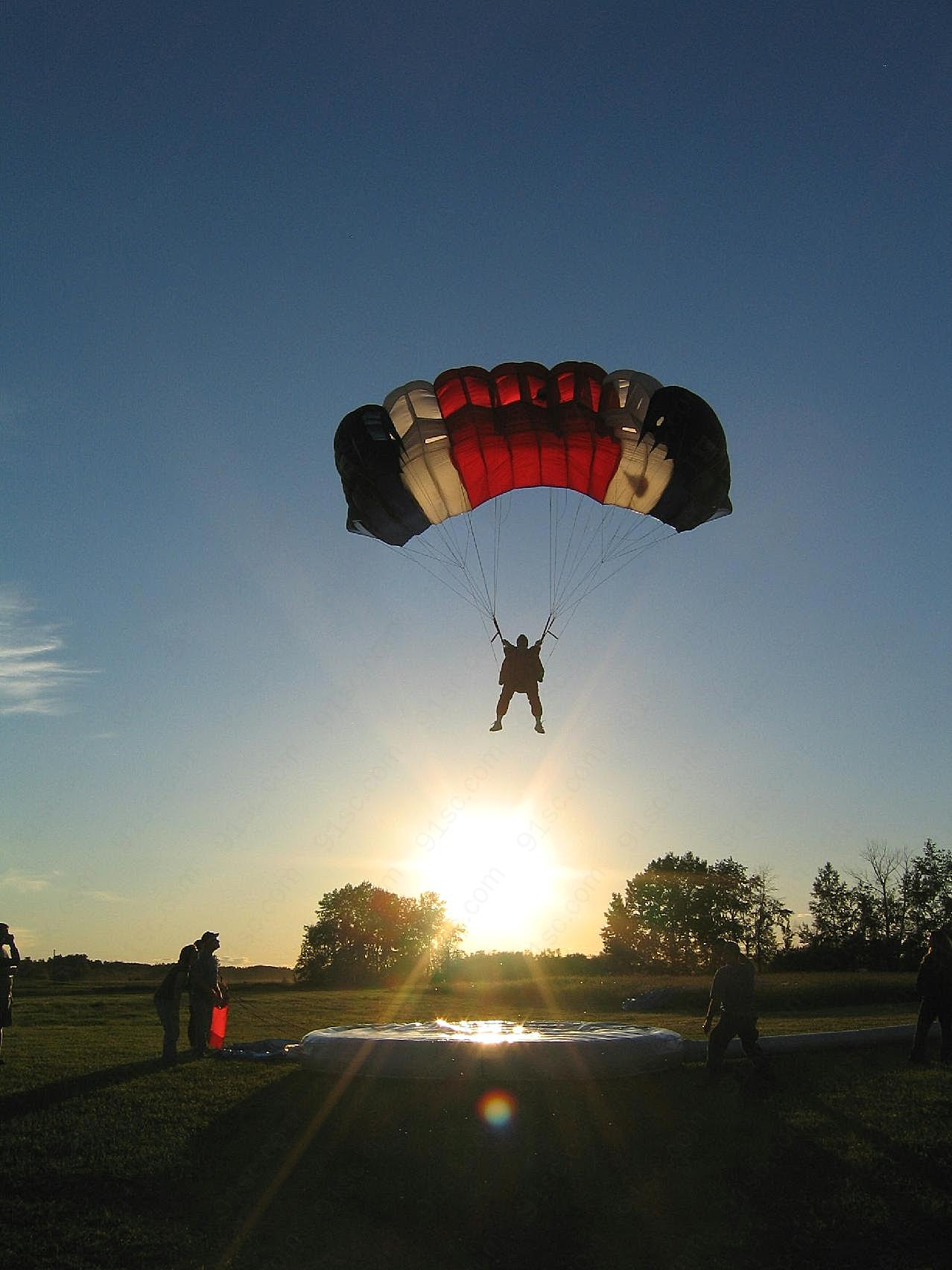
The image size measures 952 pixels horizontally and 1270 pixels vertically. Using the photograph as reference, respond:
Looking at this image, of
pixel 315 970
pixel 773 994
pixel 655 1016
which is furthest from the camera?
pixel 315 970

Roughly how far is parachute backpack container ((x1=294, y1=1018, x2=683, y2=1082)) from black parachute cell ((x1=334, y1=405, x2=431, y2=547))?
8177mm

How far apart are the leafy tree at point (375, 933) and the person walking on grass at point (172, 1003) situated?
5667cm

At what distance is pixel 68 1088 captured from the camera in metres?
12.1

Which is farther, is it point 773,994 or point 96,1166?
point 773,994

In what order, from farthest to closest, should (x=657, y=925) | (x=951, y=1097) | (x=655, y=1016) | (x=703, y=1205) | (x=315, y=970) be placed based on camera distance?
(x=657, y=925), (x=315, y=970), (x=655, y=1016), (x=951, y=1097), (x=703, y=1205)

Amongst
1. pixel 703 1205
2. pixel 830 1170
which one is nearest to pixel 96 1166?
pixel 703 1205

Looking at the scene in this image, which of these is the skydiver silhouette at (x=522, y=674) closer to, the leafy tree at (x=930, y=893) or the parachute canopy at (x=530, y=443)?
the parachute canopy at (x=530, y=443)

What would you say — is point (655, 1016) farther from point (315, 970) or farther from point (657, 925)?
point (657, 925)

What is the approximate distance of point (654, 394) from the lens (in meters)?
15.1

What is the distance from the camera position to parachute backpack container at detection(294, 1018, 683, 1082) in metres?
11.6

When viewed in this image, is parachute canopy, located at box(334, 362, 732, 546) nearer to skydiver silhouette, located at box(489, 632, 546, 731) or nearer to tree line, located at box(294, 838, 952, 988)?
skydiver silhouette, located at box(489, 632, 546, 731)

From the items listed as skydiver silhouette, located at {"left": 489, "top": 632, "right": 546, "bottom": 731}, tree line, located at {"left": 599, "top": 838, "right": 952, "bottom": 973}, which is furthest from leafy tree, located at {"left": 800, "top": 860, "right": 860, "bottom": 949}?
skydiver silhouette, located at {"left": 489, "top": 632, "right": 546, "bottom": 731}

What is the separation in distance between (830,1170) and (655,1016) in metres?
14.0

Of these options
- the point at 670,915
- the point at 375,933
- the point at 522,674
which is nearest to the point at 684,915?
the point at 670,915
